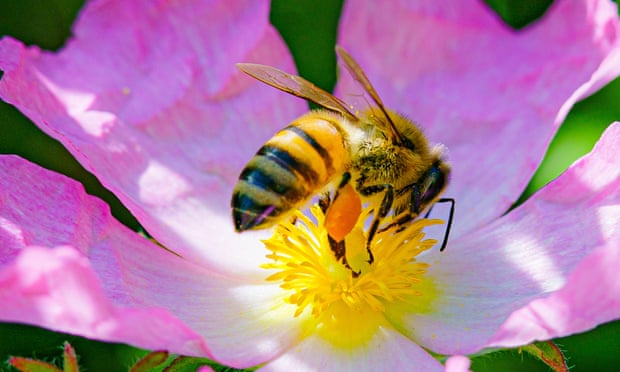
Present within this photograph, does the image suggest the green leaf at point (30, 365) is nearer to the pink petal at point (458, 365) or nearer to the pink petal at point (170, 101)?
the pink petal at point (170, 101)

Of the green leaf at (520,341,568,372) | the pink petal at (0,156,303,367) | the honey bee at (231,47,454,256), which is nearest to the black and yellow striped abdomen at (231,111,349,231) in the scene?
the honey bee at (231,47,454,256)

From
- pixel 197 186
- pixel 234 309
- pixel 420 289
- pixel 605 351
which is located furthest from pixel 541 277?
pixel 197 186

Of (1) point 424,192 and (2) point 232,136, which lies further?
(2) point 232,136

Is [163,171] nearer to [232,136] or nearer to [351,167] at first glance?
[232,136]

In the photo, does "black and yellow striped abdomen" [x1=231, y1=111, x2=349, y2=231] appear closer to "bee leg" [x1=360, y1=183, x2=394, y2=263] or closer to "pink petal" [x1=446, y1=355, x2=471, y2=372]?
"bee leg" [x1=360, y1=183, x2=394, y2=263]

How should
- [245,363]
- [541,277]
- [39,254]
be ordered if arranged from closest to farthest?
1. [39,254]
2. [245,363]
3. [541,277]

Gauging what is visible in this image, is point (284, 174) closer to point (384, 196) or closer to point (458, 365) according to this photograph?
point (384, 196)

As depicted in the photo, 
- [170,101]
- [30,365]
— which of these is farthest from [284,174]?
[170,101]
